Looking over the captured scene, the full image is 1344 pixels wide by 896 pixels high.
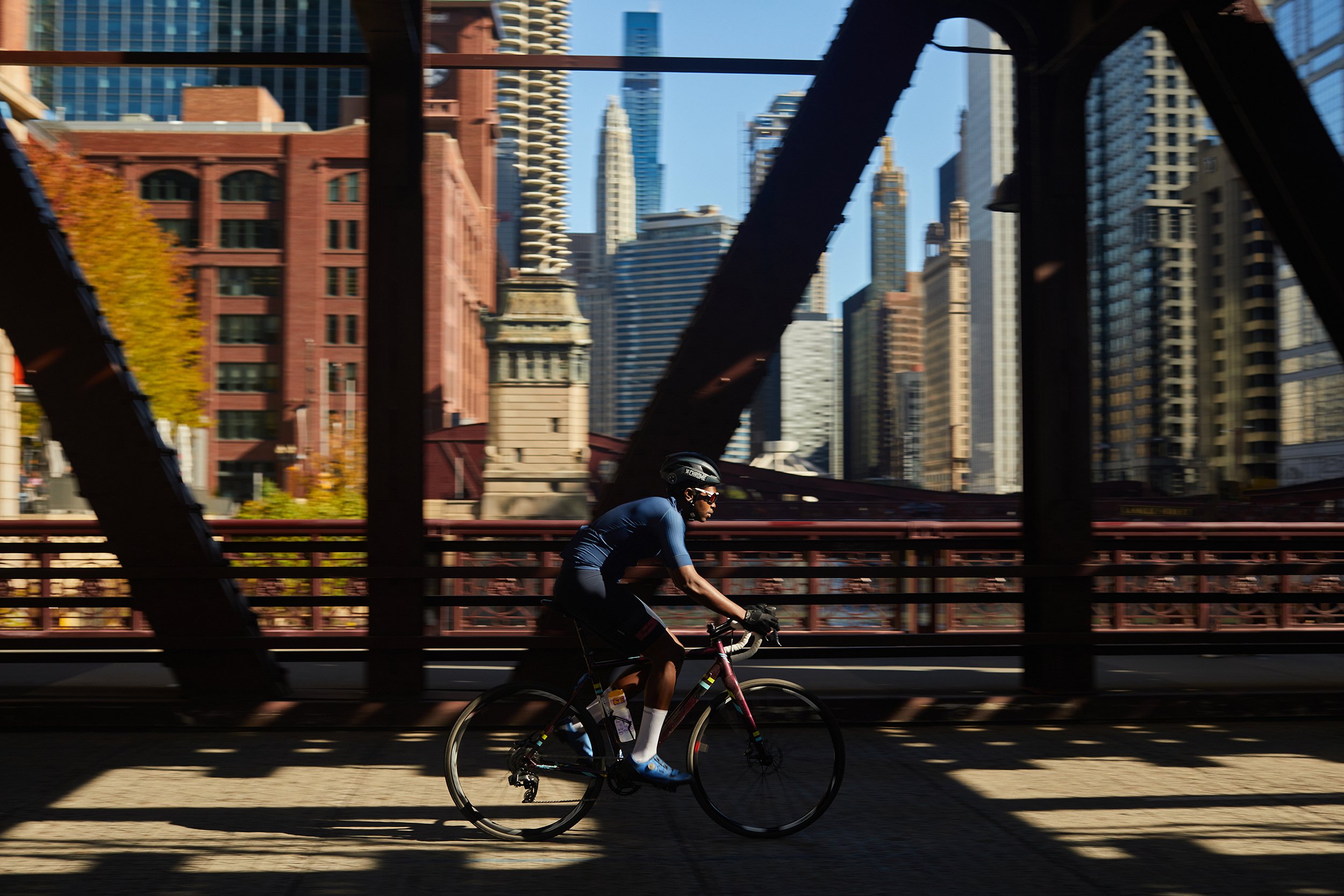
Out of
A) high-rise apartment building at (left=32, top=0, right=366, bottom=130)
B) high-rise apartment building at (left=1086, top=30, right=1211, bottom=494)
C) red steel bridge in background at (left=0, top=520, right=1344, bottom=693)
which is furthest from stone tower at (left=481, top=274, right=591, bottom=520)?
high-rise apartment building at (left=1086, top=30, right=1211, bottom=494)

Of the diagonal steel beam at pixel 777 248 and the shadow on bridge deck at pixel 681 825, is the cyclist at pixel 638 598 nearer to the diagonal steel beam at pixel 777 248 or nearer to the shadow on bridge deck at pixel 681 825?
the shadow on bridge deck at pixel 681 825

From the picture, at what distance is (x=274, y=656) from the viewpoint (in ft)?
24.6

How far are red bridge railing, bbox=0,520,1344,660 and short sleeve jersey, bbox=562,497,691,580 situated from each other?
1688mm

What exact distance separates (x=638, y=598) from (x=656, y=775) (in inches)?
30.0

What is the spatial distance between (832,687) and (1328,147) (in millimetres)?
4805

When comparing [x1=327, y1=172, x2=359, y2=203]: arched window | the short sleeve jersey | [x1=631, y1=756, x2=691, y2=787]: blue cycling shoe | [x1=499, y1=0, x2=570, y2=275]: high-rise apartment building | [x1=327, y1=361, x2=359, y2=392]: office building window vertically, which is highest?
[x1=499, y1=0, x2=570, y2=275]: high-rise apartment building

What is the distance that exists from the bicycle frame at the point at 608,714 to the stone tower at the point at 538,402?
65036mm

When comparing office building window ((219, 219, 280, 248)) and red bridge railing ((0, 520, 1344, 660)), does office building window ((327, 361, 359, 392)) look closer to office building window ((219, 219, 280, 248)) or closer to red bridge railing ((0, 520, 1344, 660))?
office building window ((219, 219, 280, 248))

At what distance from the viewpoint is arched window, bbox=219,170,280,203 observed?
8369 centimetres

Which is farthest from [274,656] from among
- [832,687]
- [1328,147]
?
[1328,147]

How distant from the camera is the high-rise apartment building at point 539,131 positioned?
97.8 metres

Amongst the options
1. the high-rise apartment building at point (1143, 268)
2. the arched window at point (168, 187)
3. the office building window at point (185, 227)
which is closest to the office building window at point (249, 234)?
the office building window at point (185, 227)

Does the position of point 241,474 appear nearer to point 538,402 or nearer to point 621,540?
point 538,402

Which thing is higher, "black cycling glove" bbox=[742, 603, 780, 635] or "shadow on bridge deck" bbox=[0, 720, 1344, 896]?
"black cycling glove" bbox=[742, 603, 780, 635]
